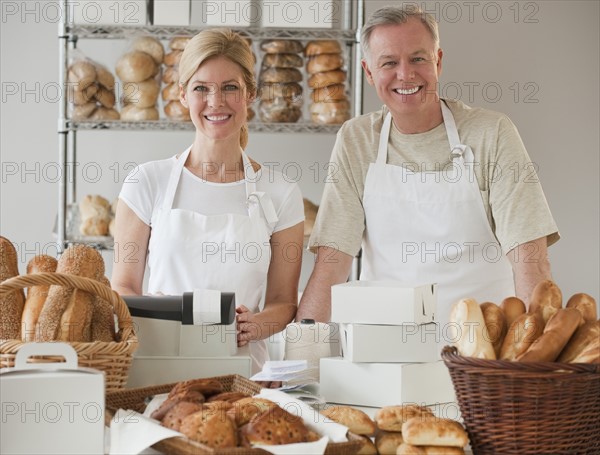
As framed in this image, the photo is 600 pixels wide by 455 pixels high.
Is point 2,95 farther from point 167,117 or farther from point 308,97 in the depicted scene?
point 308,97

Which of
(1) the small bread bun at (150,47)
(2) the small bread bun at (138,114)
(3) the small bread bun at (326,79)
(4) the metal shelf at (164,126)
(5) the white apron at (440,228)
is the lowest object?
(5) the white apron at (440,228)

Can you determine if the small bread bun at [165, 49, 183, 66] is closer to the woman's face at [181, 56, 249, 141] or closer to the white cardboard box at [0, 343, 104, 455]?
the woman's face at [181, 56, 249, 141]

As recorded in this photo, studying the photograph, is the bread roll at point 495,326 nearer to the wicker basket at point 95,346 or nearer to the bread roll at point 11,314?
the wicker basket at point 95,346

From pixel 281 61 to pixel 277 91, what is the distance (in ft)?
0.43

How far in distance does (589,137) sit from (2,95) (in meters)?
2.75

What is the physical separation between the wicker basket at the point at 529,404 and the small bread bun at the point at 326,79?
231cm

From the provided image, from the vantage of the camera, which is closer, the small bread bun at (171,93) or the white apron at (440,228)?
the white apron at (440,228)

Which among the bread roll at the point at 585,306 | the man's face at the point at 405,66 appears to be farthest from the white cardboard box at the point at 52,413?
the man's face at the point at 405,66

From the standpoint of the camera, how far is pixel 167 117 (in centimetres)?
349

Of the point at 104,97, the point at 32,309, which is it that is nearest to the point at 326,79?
the point at 104,97

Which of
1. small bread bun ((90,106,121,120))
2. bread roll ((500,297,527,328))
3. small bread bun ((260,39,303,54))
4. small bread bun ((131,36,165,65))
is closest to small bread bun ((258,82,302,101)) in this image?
small bread bun ((260,39,303,54))

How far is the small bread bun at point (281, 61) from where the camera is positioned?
3473 mm

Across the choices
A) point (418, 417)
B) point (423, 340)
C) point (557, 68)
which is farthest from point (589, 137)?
point (418, 417)

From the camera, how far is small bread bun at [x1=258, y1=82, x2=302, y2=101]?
347 cm
